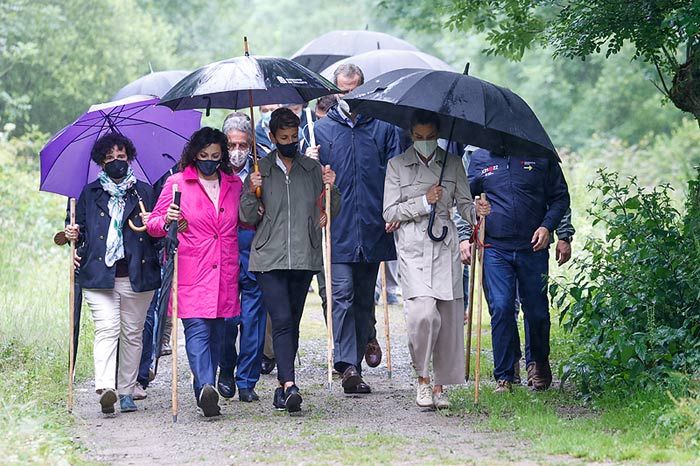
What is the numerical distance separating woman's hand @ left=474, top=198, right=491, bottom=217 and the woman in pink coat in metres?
1.78

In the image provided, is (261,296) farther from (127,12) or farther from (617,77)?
(617,77)

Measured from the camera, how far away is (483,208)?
9719mm

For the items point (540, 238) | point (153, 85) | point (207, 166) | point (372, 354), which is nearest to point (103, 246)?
point (207, 166)

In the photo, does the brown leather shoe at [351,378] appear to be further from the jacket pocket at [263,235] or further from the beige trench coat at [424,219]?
the jacket pocket at [263,235]

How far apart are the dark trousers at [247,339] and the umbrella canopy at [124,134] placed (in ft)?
3.53

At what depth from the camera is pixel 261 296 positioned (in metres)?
9.95

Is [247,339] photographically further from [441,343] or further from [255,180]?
[441,343]

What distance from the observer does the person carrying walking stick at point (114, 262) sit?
9266 millimetres

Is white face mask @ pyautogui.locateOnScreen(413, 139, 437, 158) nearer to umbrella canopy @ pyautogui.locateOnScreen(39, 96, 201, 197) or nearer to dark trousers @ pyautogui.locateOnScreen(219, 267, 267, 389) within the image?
dark trousers @ pyautogui.locateOnScreen(219, 267, 267, 389)

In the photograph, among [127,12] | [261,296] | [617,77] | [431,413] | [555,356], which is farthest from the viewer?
[617,77]

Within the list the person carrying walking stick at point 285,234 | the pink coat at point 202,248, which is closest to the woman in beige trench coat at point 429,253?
the person carrying walking stick at point 285,234

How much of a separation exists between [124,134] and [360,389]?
2619 mm

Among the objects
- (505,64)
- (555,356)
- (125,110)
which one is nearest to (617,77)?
(505,64)

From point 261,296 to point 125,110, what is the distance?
171 centimetres
